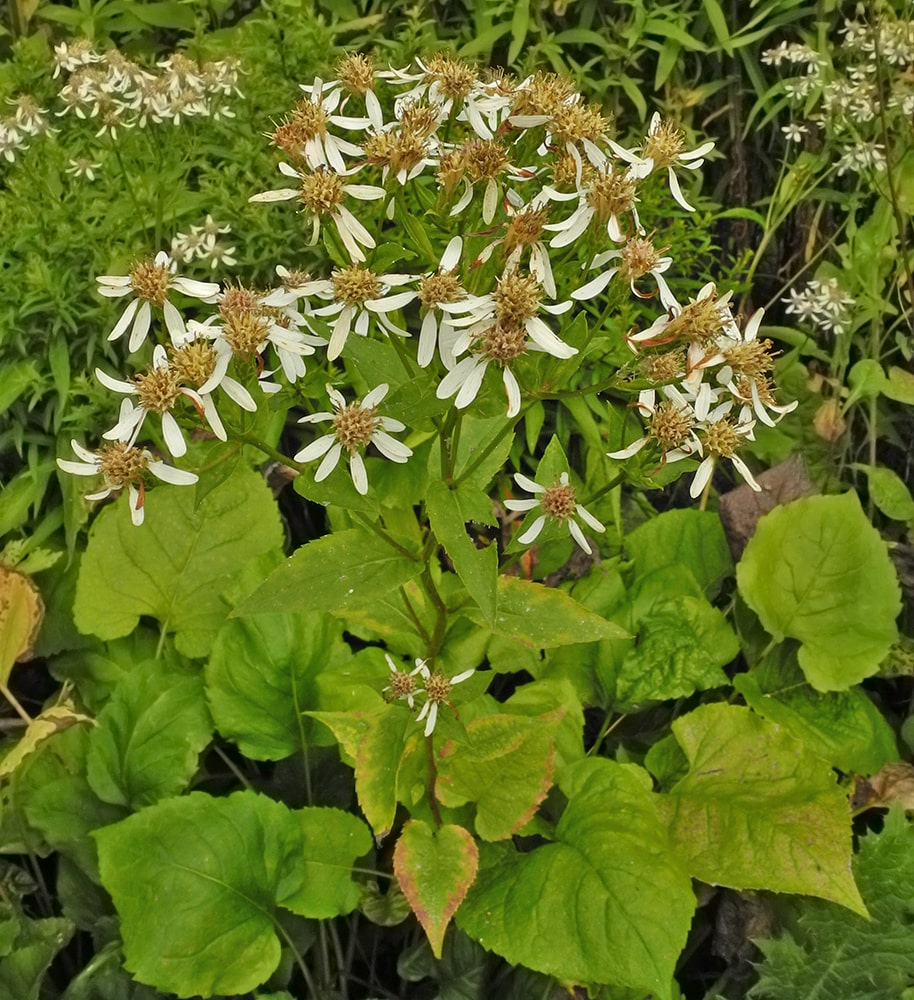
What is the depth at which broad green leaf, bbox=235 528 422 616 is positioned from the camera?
989 millimetres

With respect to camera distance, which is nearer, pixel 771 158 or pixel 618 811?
pixel 618 811

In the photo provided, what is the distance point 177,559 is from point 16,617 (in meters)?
0.28

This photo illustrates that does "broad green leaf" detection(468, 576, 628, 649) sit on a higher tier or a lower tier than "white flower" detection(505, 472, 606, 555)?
lower

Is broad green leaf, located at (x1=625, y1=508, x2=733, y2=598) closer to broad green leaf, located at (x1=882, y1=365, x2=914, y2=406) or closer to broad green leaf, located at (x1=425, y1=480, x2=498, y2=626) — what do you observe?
broad green leaf, located at (x1=882, y1=365, x2=914, y2=406)

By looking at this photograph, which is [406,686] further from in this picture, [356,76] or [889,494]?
A: [889,494]

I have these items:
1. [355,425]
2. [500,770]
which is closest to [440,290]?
[355,425]

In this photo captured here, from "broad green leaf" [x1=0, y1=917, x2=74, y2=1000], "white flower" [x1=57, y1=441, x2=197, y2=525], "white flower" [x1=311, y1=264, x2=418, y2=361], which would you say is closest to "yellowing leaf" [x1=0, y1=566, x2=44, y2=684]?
"broad green leaf" [x1=0, y1=917, x2=74, y2=1000]

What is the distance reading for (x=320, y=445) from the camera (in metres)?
0.98

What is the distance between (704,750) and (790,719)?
0.72 ft

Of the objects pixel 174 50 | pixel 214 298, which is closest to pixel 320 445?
pixel 214 298

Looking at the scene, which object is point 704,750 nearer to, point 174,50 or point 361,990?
point 361,990

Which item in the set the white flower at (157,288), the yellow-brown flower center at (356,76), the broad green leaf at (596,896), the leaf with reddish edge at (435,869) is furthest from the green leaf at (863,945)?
the yellow-brown flower center at (356,76)

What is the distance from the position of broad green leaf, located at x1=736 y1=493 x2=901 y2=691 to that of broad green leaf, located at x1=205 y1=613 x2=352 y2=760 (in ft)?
2.49

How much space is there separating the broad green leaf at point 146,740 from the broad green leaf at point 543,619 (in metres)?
0.65
